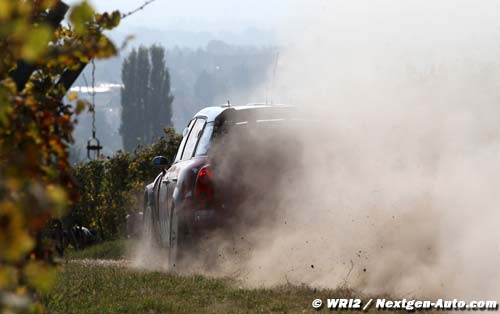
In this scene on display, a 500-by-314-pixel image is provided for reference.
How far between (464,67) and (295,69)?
4.81 metres

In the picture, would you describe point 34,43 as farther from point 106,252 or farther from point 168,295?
point 106,252

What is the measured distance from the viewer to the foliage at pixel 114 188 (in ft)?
87.7

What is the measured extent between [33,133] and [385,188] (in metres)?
6.19

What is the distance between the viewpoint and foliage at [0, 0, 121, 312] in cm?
215

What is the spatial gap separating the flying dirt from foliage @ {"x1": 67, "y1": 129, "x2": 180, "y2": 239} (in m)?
13.9

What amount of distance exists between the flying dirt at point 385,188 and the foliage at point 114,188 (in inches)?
548

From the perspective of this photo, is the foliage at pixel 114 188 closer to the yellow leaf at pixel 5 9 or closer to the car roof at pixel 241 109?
the car roof at pixel 241 109

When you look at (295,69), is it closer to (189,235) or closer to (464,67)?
(464,67)

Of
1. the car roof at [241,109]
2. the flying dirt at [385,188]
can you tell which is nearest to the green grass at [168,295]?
the flying dirt at [385,188]

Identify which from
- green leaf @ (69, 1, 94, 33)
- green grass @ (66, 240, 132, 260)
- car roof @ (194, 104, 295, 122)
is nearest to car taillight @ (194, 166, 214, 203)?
car roof @ (194, 104, 295, 122)

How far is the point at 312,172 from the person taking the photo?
389 inches

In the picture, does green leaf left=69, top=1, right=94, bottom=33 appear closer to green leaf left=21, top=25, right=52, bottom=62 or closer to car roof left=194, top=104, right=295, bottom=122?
green leaf left=21, top=25, right=52, bottom=62

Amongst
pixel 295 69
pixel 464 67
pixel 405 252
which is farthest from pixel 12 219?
pixel 295 69

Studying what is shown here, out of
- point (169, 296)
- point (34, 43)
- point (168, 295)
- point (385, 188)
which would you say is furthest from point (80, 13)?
point (385, 188)
